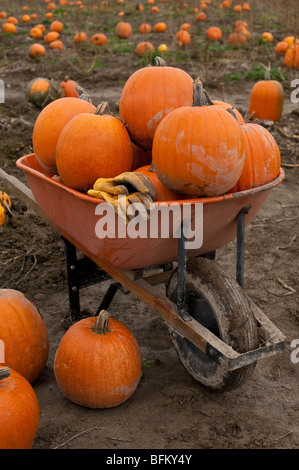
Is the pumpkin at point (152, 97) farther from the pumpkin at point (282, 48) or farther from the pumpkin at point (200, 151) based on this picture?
the pumpkin at point (282, 48)

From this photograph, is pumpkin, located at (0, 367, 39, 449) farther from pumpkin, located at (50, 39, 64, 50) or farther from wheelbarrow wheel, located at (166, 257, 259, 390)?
pumpkin, located at (50, 39, 64, 50)

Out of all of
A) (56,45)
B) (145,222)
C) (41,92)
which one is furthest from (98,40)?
(145,222)

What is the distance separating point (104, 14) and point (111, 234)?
16703 mm

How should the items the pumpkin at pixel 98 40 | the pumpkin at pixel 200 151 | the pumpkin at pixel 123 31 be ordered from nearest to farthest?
the pumpkin at pixel 200 151
the pumpkin at pixel 98 40
the pumpkin at pixel 123 31

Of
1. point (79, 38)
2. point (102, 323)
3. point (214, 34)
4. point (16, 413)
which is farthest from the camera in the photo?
point (214, 34)

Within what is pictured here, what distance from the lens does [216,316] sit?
259 centimetres

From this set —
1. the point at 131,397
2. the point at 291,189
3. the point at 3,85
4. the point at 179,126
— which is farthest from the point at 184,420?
the point at 3,85

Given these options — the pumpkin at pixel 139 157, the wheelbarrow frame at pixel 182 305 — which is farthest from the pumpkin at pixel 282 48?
the pumpkin at pixel 139 157

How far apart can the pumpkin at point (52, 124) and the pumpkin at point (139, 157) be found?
0.31m

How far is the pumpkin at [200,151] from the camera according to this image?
236cm

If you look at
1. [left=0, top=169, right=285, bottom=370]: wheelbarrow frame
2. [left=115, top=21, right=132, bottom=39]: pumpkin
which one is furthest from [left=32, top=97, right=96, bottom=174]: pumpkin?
[left=115, top=21, right=132, bottom=39]: pumpkin

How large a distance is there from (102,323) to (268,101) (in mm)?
5324

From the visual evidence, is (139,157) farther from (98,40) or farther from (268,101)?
(98,40)
